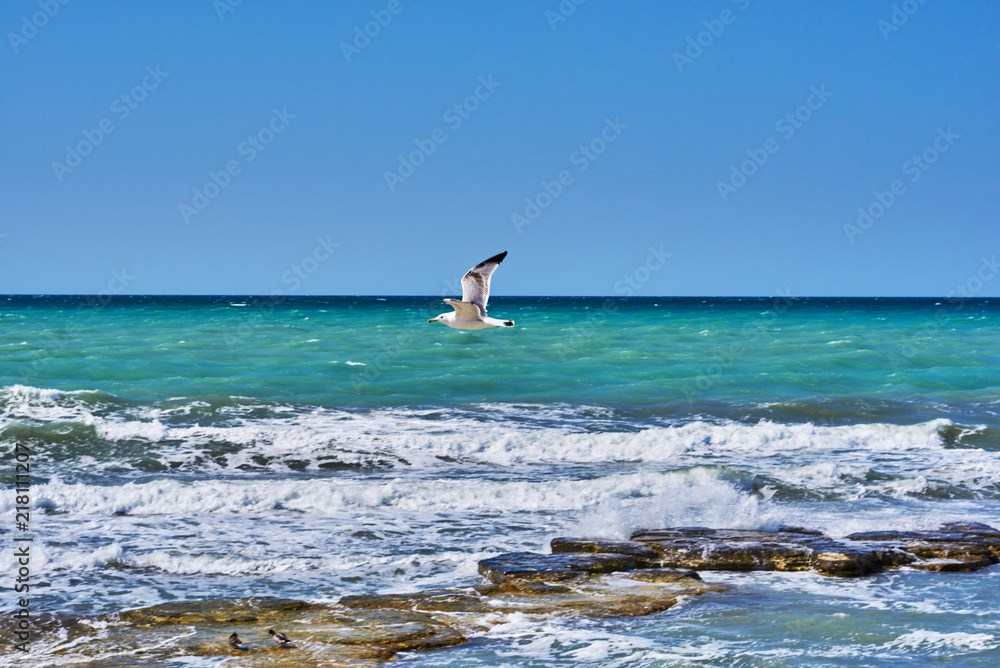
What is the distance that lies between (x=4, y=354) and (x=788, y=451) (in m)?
23.2

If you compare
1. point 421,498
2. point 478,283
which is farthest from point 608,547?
point 478,283

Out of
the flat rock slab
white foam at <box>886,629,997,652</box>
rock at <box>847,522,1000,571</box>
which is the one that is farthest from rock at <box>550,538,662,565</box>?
white foam at <box>886,629,997,652</box>

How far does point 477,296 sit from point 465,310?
0.33m

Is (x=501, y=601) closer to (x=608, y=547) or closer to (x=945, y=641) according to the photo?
(x=608, y=547)

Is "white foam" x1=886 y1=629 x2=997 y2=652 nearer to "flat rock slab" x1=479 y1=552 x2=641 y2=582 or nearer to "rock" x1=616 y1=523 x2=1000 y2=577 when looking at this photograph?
"rock" x1=616 y1=523 x2=1000 y2=577

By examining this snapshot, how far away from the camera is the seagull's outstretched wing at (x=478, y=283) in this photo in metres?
11.7

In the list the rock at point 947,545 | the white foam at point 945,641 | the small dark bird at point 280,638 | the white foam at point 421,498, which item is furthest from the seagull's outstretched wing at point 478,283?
the white foam at point 945,641

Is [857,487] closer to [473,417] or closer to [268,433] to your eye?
[473,417]

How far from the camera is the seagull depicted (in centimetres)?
1166

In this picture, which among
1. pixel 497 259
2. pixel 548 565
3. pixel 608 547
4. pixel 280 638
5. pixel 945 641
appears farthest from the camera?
pixel 497 259

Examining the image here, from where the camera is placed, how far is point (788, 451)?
1650 centimetres

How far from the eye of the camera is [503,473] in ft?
47.8

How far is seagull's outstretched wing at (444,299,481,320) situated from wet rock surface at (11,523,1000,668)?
3417 millimetres

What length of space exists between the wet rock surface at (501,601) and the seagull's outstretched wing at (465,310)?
3417 millimetres
